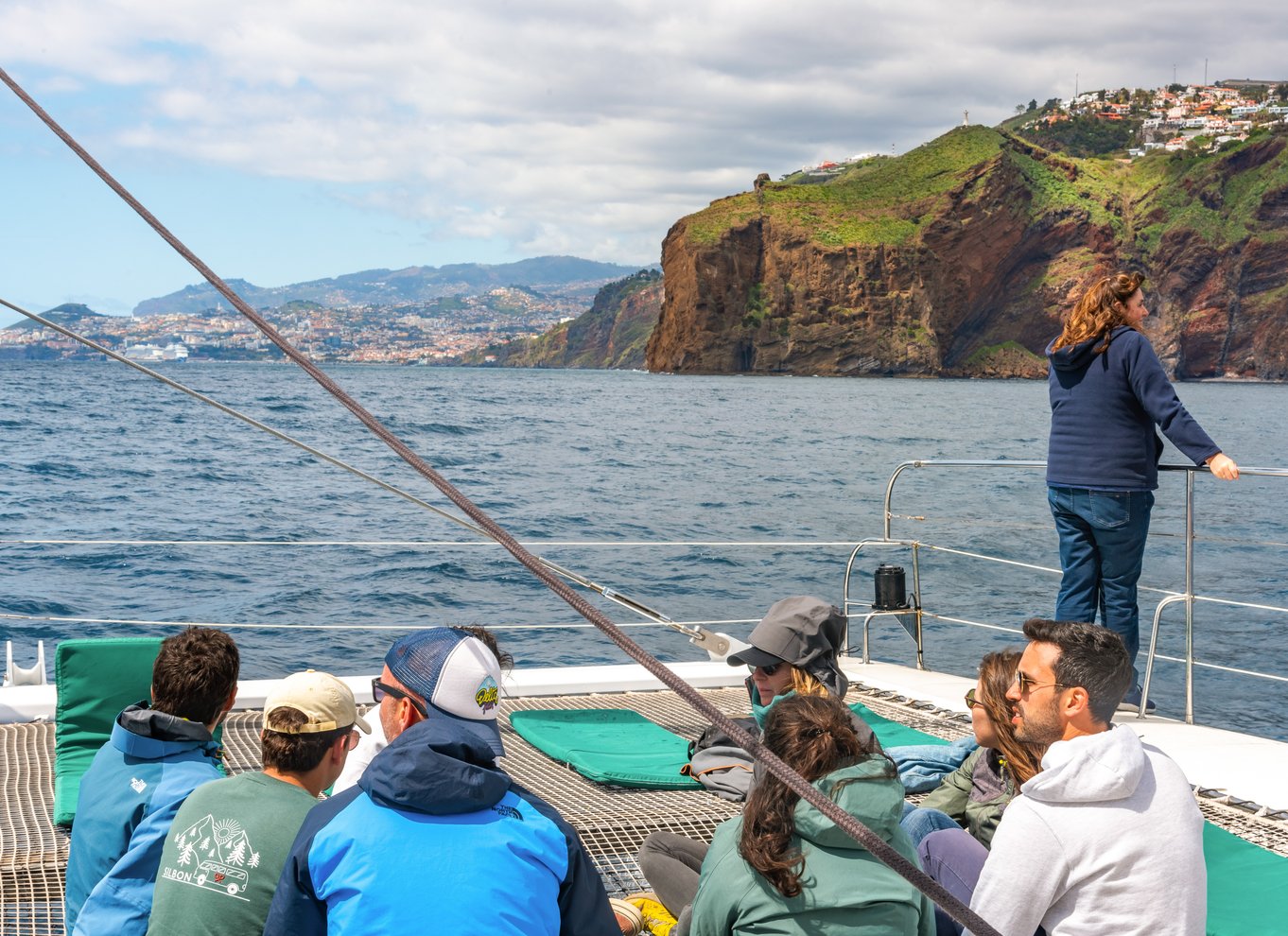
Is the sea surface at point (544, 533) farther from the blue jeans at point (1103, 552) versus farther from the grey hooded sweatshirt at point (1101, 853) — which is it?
the grey hooded sweatshirt at point (1101, 853)

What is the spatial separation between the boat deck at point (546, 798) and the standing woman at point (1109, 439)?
85 cm

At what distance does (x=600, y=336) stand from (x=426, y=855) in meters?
173

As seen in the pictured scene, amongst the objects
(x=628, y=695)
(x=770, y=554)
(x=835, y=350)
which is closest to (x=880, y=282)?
(x=835, y=350)

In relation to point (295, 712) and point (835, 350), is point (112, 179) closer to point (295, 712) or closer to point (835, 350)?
point (295, 712)

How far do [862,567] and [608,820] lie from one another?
14.1 metres

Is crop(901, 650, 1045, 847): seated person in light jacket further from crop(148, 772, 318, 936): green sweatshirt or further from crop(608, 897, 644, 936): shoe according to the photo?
crop(148, 772, 318, 936): green sweatshirt

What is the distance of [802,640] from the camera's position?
336 centimetres

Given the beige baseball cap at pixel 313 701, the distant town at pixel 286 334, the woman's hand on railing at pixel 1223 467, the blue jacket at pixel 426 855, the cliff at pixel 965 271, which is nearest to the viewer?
the blue jacket at pixel 426 855

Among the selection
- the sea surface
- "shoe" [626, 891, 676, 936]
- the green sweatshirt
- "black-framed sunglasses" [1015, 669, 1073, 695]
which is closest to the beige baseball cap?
the green sweatshirt

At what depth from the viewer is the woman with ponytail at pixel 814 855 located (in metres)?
1.94

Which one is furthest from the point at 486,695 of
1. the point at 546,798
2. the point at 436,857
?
the point at 546,798

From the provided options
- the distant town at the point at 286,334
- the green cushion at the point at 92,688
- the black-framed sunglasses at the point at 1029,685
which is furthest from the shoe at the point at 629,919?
the distant town at the point at 286,334

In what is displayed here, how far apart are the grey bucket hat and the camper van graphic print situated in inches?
63.9

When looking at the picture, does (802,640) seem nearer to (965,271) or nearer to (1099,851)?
(1099,851)
